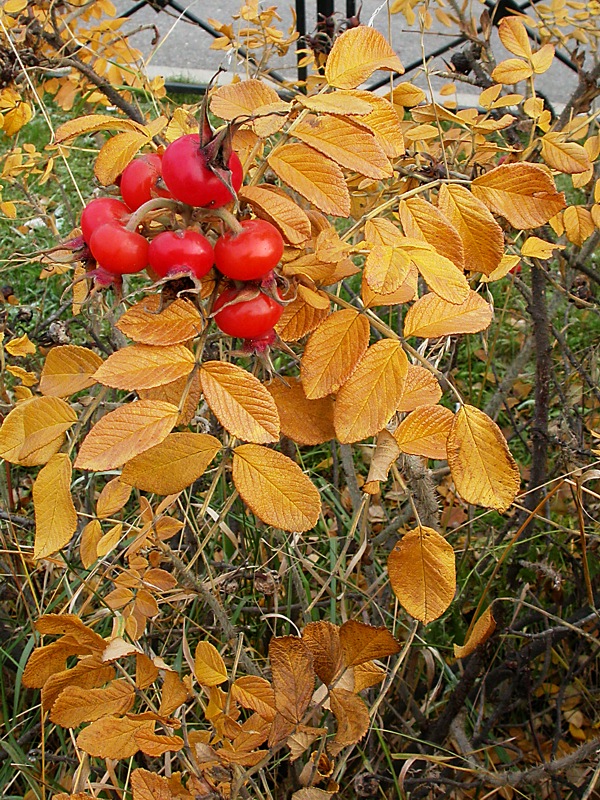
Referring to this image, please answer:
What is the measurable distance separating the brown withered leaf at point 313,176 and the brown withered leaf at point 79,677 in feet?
1.65

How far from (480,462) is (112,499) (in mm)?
464

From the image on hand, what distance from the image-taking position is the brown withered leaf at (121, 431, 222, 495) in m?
0.62

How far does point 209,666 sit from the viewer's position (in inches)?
30.6

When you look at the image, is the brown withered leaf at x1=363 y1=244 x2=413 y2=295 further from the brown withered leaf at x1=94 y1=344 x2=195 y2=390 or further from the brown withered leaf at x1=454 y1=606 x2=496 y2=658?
the brown withered leaf at x1=454 y1=606 x2=496 y2=658

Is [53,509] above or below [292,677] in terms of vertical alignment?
above

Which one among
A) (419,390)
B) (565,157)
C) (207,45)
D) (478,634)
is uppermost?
(565,157)

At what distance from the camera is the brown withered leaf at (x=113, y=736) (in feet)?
2.40

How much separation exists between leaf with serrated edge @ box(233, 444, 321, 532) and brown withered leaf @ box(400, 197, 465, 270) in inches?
8.3

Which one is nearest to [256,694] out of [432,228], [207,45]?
[432,228]

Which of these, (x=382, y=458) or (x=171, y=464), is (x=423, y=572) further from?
(x=171, y=464)

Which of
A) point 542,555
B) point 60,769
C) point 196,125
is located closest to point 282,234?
point 196,125

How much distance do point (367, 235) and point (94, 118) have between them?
0.89 feet

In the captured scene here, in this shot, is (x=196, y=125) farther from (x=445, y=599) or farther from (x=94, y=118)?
(x=445, y=599)

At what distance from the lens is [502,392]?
1.35m
